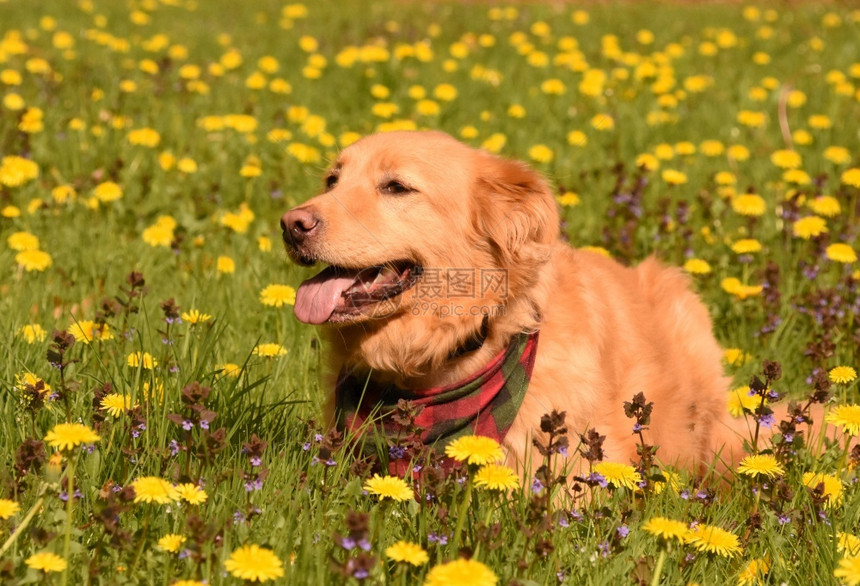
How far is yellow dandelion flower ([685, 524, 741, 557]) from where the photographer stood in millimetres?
2375

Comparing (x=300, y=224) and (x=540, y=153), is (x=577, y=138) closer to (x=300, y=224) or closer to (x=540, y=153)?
(x=540, y=153)

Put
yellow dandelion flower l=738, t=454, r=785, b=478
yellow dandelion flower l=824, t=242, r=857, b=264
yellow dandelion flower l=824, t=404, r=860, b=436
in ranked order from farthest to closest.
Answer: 1. yellow dandelion flower l=824, t=242, r=857, b=264
2. yellow dandelion flower l=824, t=404, r=860, b=436
3. yellow dandelion flower l=738, t=454, r=785, b=478

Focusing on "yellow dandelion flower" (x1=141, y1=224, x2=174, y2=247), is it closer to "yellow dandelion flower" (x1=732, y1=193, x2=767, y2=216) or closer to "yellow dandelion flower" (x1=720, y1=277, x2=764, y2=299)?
"yellow dandelion flower" (x1=720, y1=277, x2=764, y2=299)

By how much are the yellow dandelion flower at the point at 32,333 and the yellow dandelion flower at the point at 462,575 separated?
216 centimetres

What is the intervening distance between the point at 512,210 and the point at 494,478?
4.45 feet

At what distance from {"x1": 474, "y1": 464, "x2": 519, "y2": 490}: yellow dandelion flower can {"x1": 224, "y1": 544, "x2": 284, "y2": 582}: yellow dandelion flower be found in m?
0.53

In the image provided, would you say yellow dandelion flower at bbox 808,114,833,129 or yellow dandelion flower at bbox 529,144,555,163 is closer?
yellow dandelion flower at bbox 529,144,555,163

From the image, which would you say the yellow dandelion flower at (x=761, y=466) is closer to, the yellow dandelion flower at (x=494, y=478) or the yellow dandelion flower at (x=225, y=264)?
the yellow dandelion flower at (x=494, y=478)

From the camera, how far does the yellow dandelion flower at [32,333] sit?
349 cm

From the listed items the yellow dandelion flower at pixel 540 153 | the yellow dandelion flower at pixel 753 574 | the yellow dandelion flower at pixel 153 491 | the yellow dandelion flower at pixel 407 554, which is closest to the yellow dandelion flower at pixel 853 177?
the yellow dandelion flower at pixel 540 153

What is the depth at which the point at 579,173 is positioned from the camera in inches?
233

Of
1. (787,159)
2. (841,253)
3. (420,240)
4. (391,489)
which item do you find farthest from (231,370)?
(787,159)

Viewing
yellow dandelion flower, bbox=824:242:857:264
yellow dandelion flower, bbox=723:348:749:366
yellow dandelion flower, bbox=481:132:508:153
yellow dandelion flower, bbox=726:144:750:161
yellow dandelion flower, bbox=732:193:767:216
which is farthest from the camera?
yellow dandelion flower, bbox=481:132:508:153

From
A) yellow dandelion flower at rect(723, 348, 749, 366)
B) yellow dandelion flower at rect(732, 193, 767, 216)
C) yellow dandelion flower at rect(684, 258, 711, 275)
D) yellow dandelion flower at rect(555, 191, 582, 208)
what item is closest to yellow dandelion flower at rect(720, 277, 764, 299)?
yellow dandelion flower at rect(684, 258, 711, 275)
